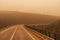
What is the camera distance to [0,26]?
3740 inches

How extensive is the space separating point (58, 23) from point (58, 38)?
8523cm

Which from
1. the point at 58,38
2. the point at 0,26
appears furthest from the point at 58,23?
the point at 58,38

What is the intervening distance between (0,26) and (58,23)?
29740 millimetres

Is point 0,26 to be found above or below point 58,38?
below

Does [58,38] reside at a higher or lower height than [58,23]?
higher

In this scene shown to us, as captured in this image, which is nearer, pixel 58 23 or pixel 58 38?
pixel 58 38

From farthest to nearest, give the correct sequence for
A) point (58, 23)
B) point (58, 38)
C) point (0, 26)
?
point (58, 23) → point (0, 26) → point (58, 38)

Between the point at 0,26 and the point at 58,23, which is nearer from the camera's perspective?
the point at 0,26

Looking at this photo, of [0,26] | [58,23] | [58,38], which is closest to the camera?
[58,38]

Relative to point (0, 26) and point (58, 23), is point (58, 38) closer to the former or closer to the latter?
point (0, 26)

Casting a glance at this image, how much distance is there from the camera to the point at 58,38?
20.1 metres
